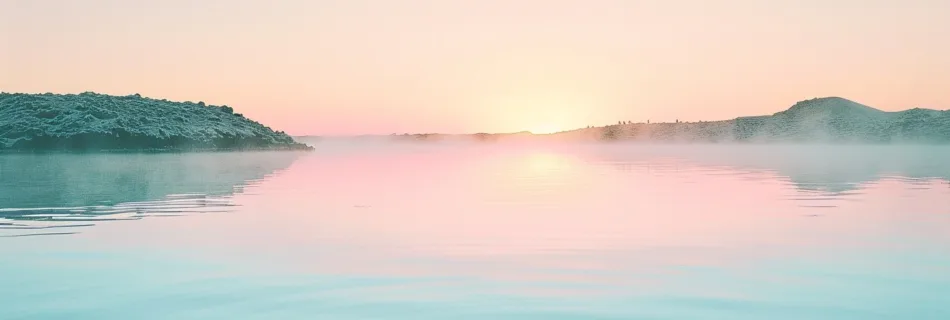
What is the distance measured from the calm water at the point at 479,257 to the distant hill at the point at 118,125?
88.8 meters

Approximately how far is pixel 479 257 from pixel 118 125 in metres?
114

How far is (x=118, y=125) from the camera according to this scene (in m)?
118

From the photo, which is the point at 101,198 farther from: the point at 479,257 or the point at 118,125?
the point at 118,125

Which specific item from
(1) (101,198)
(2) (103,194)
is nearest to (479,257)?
(1) (101,198)

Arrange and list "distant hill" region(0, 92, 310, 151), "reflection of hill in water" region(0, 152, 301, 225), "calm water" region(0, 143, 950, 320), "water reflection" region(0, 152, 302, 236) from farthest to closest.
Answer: "distant hill" region(0, 92, 310, 151)
"reflection of hill in water" region(0, 152, 301, 225)
"water reflection" region(0, 152, 302, 236)
"calm water" region(0, 143, 950, 320)

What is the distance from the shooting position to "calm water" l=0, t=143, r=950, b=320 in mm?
11516

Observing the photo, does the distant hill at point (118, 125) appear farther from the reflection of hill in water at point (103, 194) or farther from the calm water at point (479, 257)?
the calm water at point (479, 257)

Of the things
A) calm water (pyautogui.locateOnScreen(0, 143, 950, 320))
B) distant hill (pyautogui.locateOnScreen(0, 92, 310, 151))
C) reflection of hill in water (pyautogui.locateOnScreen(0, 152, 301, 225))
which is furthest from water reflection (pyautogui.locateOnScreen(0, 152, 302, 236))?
distant hill (pyautogui.locateOnScreen(0, 92, 310, 151))

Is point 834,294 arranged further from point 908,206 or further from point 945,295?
point 908,206

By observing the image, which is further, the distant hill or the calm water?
the distant hill

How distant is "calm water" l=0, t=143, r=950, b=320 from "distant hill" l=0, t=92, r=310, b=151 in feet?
291

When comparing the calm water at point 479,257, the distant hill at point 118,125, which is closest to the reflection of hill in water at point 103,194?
the calm water at point 479,257

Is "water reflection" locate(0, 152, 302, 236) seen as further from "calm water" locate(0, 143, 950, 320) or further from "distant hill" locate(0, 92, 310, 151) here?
"distant hill" locate(0, 92, 310, 151)

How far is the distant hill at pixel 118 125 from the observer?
11125cm
